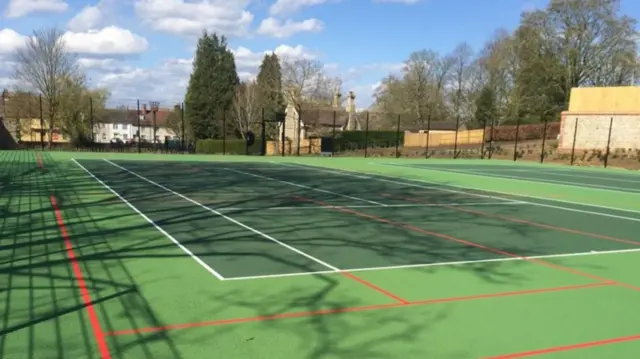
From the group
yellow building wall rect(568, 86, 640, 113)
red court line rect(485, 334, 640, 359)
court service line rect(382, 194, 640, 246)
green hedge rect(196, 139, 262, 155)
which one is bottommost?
green hedge rect(196, 139, 262, 155)

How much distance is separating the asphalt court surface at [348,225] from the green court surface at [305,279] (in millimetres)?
59

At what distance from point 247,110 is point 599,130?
32621mm

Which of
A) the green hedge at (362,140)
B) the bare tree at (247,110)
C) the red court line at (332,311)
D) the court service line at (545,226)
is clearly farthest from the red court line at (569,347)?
the bare tree at (247,110)

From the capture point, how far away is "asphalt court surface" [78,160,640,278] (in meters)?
7.10

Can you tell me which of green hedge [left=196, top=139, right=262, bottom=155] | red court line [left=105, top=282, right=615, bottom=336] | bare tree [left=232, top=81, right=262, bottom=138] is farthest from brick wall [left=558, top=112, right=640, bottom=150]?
red court line [left=105, top=282, right=615, bottom=336]

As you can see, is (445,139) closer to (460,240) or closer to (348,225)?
(348,225)

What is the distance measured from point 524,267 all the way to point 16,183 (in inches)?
504

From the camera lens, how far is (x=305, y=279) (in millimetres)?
5926

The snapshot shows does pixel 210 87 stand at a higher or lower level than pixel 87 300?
higher

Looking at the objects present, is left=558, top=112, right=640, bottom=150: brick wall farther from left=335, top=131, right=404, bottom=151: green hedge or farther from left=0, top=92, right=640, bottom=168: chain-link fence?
left=335, top=131, right=404, bottom=151: green hedge

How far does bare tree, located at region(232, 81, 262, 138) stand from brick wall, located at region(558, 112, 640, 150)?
29.1m

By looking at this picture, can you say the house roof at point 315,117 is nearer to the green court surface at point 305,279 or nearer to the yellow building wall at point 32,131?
the yellow building wall at point 32,131

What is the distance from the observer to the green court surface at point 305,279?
4.21m

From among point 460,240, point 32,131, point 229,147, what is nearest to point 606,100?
point 229,147
